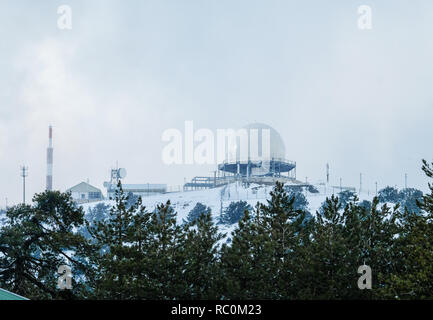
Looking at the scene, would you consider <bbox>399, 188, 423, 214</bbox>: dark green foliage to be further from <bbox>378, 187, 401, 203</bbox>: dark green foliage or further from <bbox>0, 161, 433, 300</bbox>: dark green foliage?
<bbox>0, 161, 433, 300</bbox>: dark green foliage

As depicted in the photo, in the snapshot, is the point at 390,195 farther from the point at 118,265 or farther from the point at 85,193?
the point at 118,265

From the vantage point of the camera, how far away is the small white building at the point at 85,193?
14062cm

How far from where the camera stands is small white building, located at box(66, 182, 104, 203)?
461 feet

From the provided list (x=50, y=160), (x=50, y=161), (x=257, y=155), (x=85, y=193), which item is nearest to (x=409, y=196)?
(x=257, y=155)

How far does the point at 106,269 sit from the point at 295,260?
920cm

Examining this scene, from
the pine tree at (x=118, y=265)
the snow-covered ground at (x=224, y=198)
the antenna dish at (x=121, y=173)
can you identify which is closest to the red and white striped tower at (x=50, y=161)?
the snow-covered ground at (x=224, y=198)

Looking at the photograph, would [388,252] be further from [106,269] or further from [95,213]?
[95,213]

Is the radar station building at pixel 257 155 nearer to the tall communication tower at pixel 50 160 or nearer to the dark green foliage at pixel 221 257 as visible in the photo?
the tall communication tower at pixel 50 160

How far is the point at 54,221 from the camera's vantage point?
24781mm

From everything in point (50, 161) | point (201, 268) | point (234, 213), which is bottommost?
point (234, 213)

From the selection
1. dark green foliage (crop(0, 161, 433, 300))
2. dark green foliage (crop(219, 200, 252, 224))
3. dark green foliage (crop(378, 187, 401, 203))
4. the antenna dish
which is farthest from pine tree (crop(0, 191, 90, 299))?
the antenna dish

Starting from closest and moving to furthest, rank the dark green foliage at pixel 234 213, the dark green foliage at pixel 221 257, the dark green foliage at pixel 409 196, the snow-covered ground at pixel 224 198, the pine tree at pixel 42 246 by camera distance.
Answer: the dark green foliage at pixel 221 257, the pine tree at pixel 42 246, the dark green foliage at pixel 234 213, the dark green foliage at pixel 409 196, the snow-covered ground at pixel 224 198

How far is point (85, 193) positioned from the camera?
14200 cm
